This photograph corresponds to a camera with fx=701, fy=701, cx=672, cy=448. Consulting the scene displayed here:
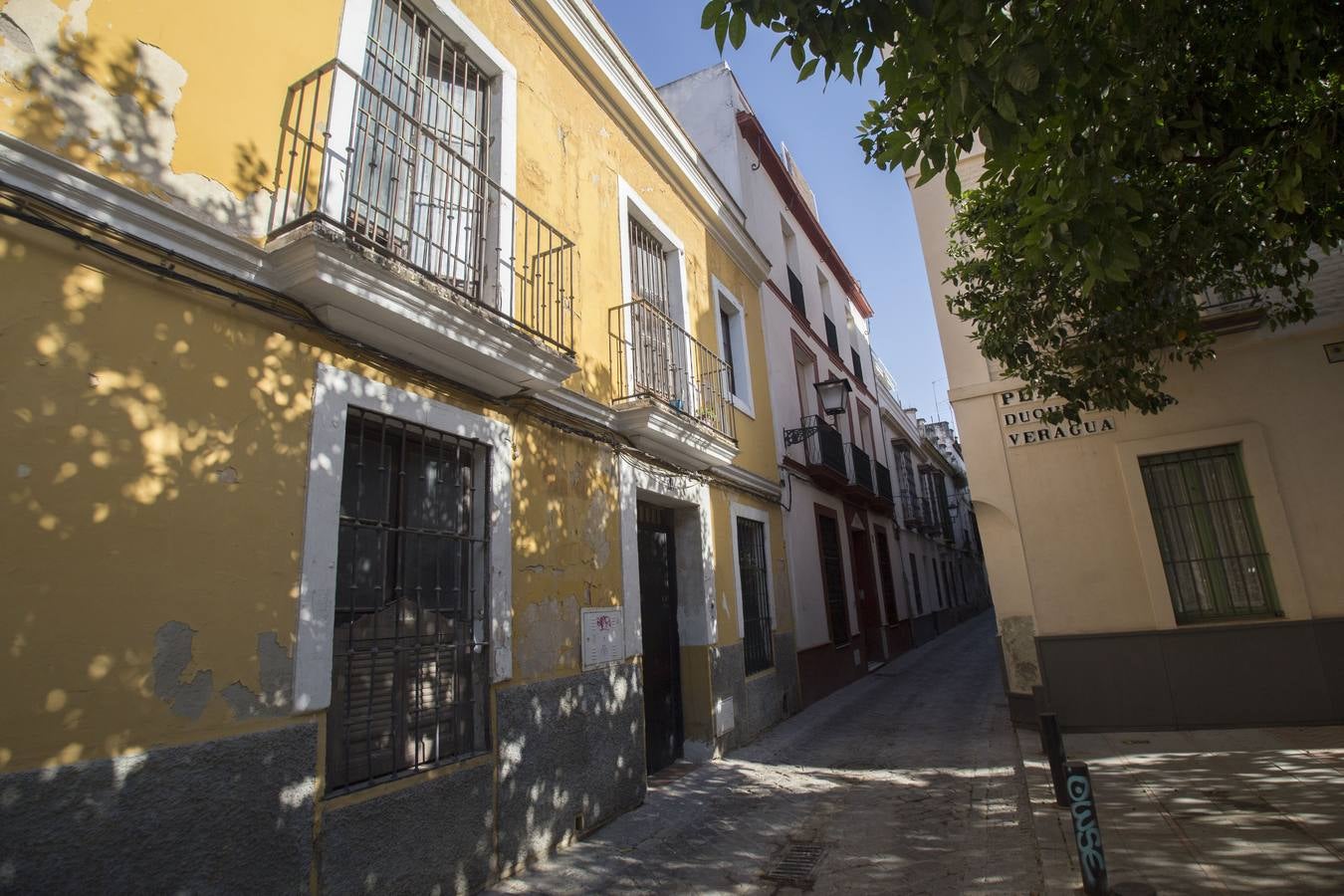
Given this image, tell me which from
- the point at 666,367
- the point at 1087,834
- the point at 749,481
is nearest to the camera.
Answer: the point at 1087,834

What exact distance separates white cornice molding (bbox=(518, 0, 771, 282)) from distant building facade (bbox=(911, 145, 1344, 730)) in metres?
4.54

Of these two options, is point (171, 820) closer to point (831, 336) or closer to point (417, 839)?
point (417, 839)

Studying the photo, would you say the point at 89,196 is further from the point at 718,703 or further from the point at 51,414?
the point at 718,703

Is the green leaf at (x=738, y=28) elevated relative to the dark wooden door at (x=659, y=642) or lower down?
elevated

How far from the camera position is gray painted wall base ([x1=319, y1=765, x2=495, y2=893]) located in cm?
333

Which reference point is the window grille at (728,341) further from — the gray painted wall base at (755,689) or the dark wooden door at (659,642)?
the gray painted wall base at (755,689)

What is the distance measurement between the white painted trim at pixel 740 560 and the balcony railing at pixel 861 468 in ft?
15.5

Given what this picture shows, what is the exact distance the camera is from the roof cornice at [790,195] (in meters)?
12.3

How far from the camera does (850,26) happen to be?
2.68 meters

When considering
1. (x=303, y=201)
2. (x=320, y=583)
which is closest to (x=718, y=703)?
(x=320, y=583)

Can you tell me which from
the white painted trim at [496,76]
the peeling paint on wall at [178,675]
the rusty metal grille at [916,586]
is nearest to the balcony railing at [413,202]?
the white painted trim at [496,76]

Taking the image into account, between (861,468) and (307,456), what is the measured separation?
487 inches

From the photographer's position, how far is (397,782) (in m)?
3.70

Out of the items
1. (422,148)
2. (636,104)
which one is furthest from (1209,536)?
(422,148)
